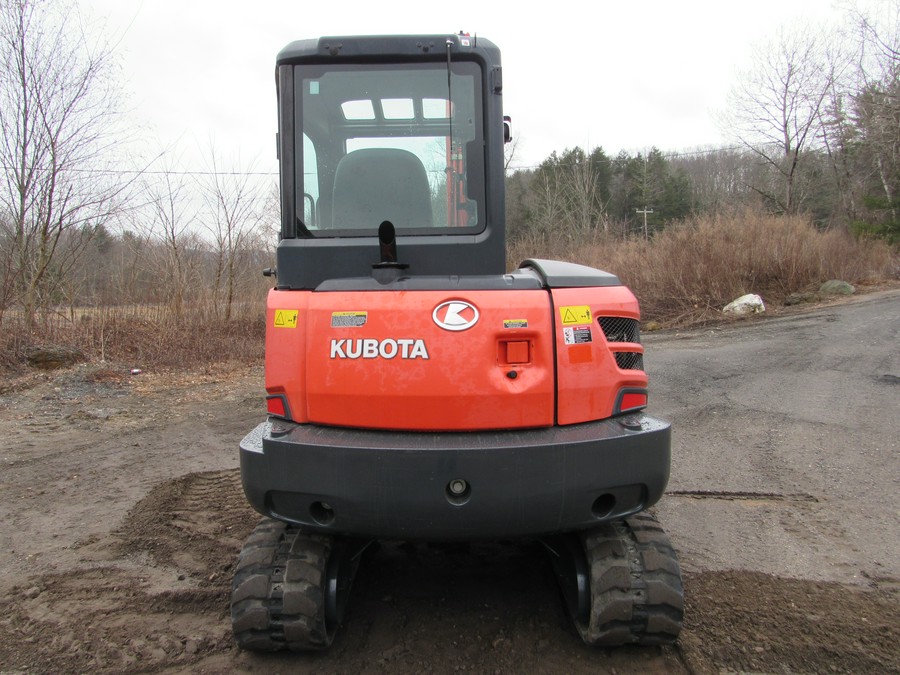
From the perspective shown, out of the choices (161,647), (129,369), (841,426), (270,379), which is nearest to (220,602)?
(161,647)

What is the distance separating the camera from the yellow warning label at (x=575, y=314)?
2229 mm

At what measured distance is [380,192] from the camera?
8.15 feet

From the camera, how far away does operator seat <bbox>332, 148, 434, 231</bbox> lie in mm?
2471

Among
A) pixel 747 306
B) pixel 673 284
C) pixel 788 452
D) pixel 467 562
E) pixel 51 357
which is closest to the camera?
pixel 467 562

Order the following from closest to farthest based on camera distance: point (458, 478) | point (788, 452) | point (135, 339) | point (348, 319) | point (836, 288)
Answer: point (458, 478) → point (348, 319) → point (788, 452) → point (135, 339) → point (836, 288)

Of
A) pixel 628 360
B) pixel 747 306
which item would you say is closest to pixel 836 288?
pixel 747 306

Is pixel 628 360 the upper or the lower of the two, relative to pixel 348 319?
lower

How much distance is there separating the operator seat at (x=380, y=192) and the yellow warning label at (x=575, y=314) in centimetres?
67

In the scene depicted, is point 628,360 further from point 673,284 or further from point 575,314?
point 673,284

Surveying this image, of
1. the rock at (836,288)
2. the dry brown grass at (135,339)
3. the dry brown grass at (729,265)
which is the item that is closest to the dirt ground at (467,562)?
the dry brown grass at (135,339)

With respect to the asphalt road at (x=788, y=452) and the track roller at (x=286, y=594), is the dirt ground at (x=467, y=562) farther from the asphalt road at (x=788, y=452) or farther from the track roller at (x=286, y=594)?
the track roller at (x=286, y=594)

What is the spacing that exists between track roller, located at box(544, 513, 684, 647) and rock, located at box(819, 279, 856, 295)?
14.5m

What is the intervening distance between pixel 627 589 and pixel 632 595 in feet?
0.09

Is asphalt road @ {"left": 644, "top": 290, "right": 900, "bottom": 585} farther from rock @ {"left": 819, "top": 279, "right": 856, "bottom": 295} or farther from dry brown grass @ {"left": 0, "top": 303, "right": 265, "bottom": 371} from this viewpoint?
dry brown grass @ {"left": 0, "top": 303, "right": 265, "bottom": 371}
